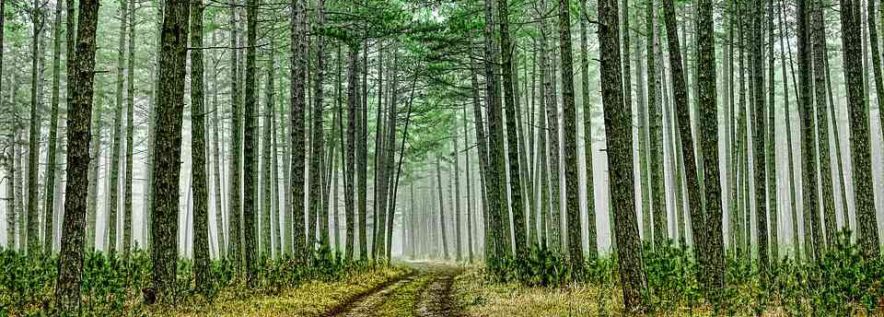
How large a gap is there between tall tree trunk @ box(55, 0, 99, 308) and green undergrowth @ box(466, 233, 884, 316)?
18.1 feet

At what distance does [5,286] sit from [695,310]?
10816mm

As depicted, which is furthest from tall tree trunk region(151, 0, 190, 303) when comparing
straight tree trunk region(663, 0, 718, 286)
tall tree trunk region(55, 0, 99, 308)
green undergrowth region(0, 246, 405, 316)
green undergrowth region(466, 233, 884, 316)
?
straight tree trunk region(663, 0, 718, 286)

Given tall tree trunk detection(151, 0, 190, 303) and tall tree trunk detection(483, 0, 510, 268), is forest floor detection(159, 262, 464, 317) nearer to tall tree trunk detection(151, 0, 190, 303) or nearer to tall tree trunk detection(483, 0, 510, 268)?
tall tree trunk detection(151, 0, 190, 303)

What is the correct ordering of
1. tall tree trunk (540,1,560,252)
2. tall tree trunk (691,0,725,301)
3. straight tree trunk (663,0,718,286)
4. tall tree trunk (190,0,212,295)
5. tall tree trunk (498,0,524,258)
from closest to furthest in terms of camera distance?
tall tree trunk (691,0,725,301) < straight tree trunk (663,0,718,286) < tall tree trunk (190,0,212,295) < tall tree trunk (498,0,524,258) < tall tree trunk (540,1,560,252)

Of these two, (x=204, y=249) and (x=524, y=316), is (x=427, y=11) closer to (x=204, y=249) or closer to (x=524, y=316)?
(x=204, y=249)

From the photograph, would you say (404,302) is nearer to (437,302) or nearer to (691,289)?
(437,302)

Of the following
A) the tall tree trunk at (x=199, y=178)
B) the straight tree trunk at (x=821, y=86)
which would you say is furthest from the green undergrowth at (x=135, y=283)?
the straight tree trunk at (x=821, y=86)

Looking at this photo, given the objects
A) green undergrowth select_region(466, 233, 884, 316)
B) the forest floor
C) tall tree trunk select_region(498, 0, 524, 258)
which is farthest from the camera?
→ tall tree trunk select_region(498, 0, 524, 258)

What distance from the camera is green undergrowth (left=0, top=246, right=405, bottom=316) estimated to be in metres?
9.94

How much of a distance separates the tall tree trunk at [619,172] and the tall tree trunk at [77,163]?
21.6 ft

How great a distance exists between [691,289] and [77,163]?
26.6 ft

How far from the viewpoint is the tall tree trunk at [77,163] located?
7.90 meters

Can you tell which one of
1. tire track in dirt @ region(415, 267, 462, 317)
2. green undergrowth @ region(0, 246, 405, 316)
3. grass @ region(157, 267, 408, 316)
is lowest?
tire track in dirt @ region(415, 267, 462, 317)

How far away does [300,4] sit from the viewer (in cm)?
1554
